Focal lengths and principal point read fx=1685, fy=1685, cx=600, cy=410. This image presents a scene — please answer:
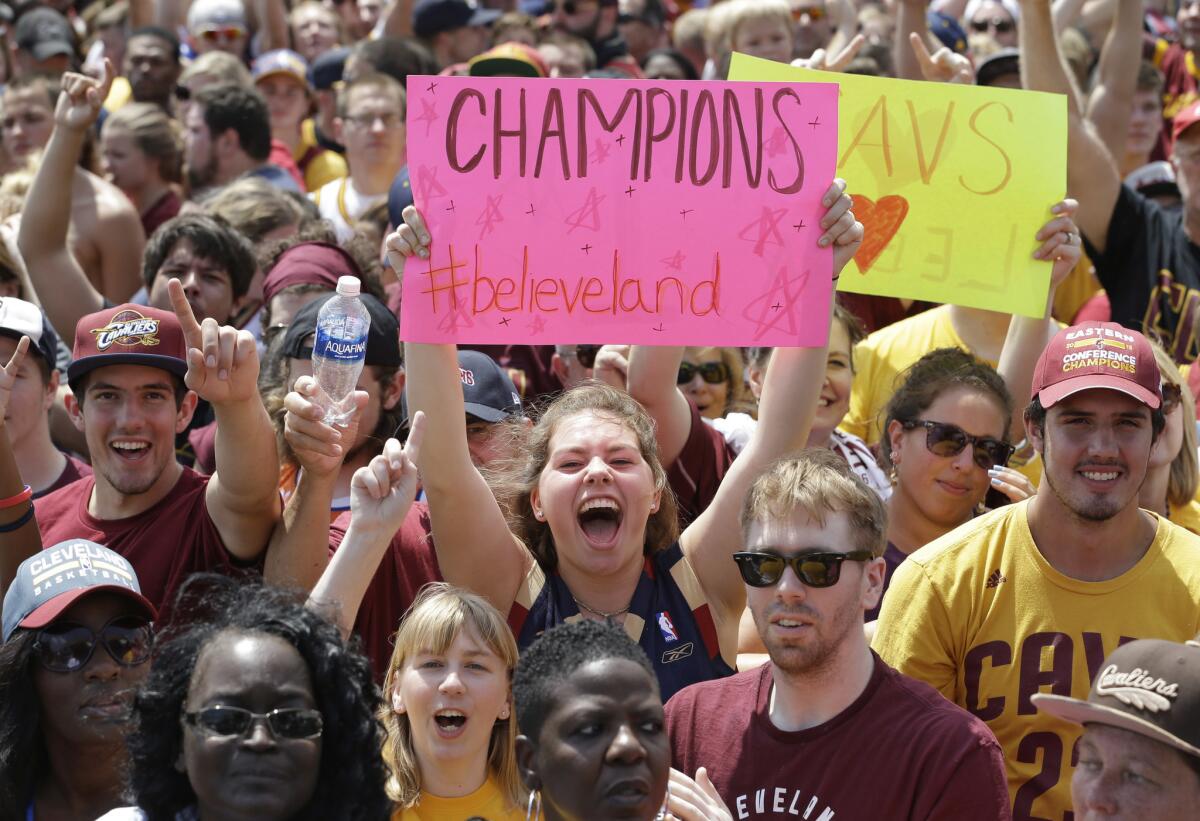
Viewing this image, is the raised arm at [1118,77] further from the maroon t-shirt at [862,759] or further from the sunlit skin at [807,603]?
the maroon t-shirt at [862,759]

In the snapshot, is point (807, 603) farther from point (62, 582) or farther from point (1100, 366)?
point (62, 582)

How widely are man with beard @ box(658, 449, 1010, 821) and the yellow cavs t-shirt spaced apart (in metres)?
0.46

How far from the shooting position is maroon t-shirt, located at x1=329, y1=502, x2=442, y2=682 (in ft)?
14.8

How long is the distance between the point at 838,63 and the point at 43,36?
7098 millimetres

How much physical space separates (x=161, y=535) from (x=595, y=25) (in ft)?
24.2

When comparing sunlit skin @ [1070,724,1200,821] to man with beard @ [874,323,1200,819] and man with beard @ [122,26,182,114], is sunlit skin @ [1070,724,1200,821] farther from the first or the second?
man with beard @ [122,26,182,114]

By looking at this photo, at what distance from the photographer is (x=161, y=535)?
446 cm

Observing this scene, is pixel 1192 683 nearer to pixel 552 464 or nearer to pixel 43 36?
pixel 552 464

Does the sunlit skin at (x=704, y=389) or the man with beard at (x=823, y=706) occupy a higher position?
the sunlit skin at (x=704, y=389)

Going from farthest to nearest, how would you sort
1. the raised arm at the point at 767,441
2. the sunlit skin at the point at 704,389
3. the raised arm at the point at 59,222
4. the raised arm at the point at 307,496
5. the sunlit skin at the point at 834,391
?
the raised arm at the point at 59,222, the sunlit skin at the point at 704,389, the sunlit skin at the point at 834,391, the raised arm at the point at 767,441, the raised arm at the point at 307,496

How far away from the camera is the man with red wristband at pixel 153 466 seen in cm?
420

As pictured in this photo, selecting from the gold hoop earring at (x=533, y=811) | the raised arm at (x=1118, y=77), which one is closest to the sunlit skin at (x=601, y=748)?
the gold hoop earring at (x=533, y=811)

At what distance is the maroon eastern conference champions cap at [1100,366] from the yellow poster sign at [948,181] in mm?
564

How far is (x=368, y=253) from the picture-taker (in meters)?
6.25
